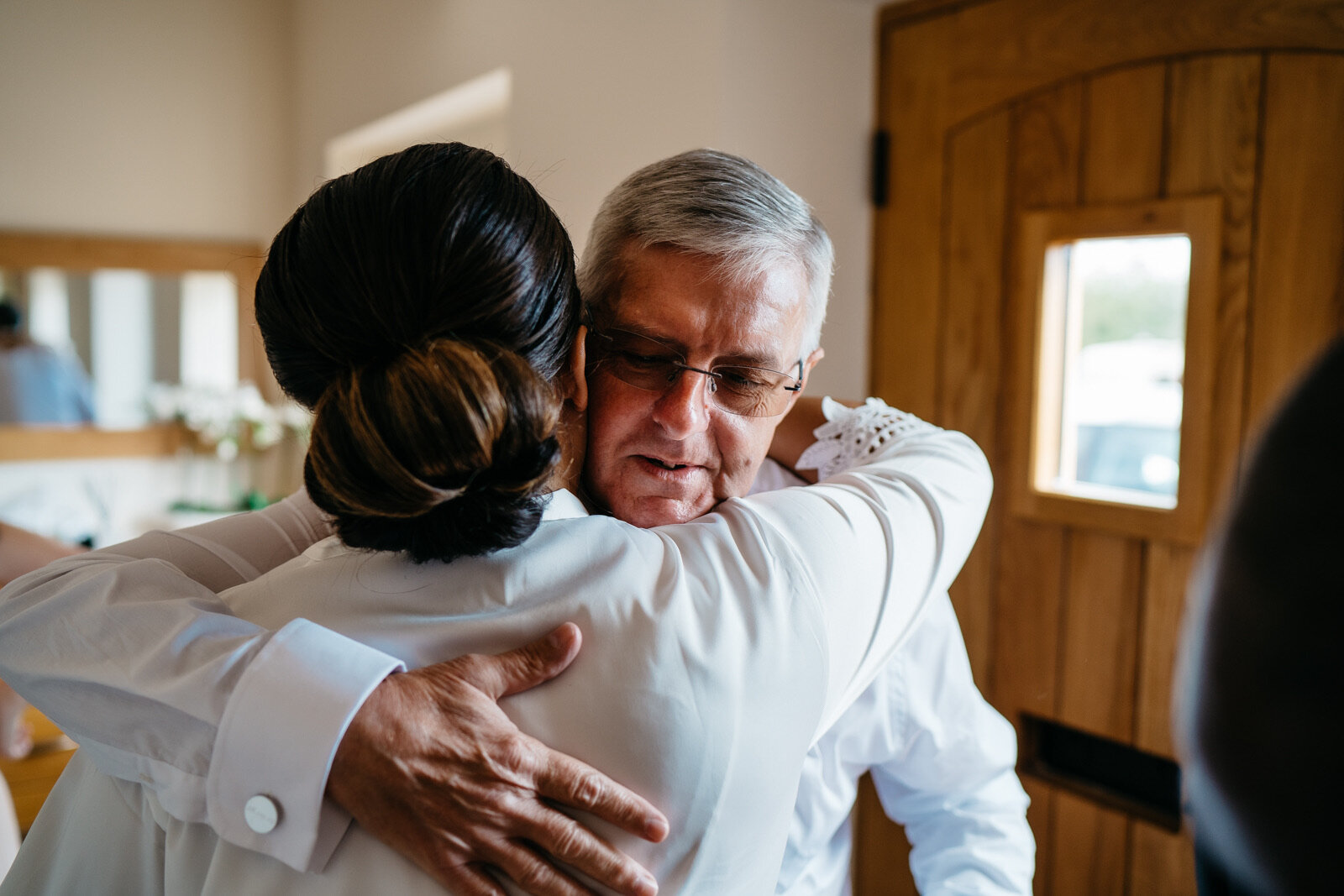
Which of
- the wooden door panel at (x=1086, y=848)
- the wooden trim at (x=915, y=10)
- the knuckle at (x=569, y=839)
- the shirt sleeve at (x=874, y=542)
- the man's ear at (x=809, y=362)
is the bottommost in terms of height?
the wooden door panel at (x=1086, y=848)

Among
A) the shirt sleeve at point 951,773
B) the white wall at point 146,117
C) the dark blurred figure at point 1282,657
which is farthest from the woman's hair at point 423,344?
the white wall at point 146,117

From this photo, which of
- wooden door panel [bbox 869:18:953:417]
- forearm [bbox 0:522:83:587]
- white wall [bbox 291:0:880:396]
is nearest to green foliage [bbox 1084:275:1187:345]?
wooden door panel [bbox 869:18:953:417]

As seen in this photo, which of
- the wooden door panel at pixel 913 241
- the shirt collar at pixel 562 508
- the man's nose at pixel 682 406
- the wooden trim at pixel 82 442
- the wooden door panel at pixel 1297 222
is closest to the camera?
the shirt collar at pixel 562 508

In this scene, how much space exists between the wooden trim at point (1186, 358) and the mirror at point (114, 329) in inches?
117

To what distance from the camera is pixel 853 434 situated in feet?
4.14

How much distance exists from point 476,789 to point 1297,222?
1394 millimetres

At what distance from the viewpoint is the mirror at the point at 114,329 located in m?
3.65

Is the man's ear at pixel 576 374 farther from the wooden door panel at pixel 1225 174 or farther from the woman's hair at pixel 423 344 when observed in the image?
the wooden door panel at pixel 1225 174

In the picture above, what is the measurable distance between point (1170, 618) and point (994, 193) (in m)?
0.82

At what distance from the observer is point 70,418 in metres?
3.77

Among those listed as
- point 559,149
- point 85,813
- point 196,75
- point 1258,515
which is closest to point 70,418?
point 196,75

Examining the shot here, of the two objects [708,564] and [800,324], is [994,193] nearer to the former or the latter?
[800,324]

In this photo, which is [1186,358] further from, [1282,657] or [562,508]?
[1282,657]

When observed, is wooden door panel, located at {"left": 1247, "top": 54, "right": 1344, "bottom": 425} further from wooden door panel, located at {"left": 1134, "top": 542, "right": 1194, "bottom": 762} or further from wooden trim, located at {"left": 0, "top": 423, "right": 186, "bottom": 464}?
wooden trim, located at {"left": 0, "top": 423, "right": 186, "bottom": 464}
